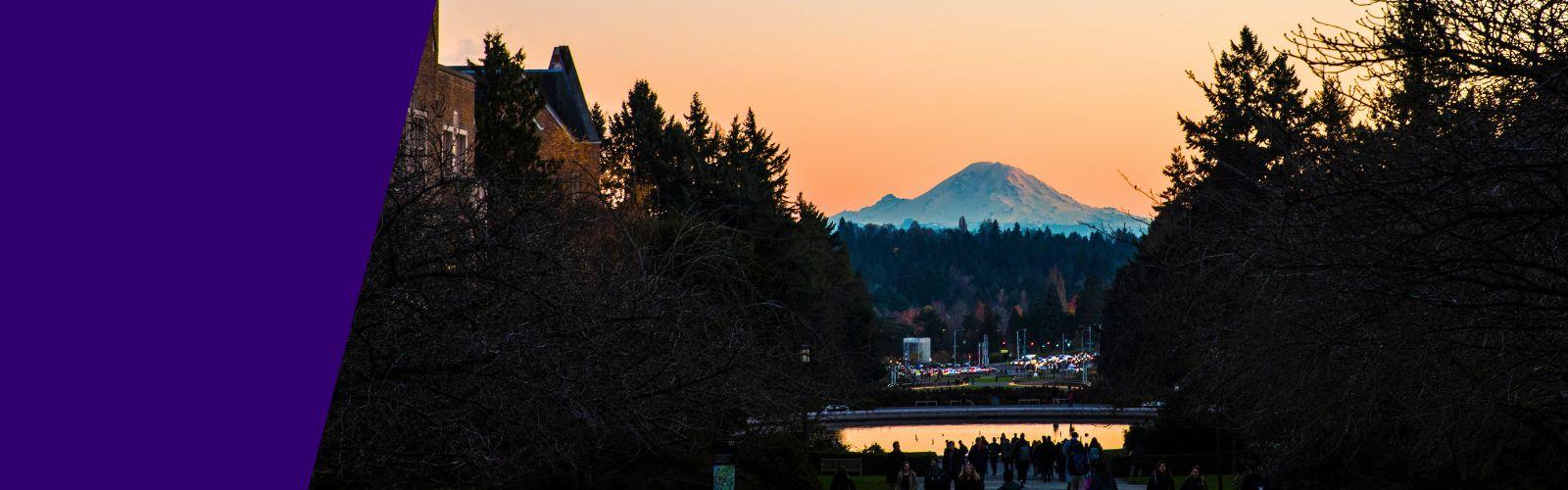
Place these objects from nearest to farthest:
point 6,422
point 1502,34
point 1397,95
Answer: point 6,422
point 1502,34
point 1397,95

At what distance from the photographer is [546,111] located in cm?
4972

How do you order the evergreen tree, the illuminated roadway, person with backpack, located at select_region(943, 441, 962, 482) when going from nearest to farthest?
1. the evergreen tree
2. person with backpack, located at select_region(943, 441, 962, 482)
3. the illuminated roadway

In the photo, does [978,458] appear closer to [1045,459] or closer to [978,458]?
[978,458]

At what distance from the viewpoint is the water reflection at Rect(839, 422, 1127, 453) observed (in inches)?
2766

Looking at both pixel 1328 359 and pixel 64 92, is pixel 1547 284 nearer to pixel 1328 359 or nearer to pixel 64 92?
pixel 1328 359

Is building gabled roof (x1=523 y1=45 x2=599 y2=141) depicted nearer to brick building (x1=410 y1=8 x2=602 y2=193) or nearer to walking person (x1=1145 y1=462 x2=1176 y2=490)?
brick building (x1=410 y1=8 x2=602 y2=193)

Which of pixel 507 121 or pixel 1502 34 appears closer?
pixel 1502 34

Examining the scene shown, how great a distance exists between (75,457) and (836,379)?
30373mm

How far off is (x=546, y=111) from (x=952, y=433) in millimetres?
33855

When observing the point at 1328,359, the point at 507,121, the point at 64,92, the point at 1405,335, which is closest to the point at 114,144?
the point at 64,92

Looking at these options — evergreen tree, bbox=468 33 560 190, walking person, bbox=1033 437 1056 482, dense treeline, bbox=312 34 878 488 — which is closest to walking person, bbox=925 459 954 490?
dense treeline, bbox=312 34 878 488

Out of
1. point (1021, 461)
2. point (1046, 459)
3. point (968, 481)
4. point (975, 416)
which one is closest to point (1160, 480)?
point (968, 481)

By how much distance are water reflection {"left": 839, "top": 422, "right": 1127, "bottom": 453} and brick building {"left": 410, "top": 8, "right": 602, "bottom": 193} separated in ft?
60.1

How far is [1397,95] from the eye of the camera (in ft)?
42.6
